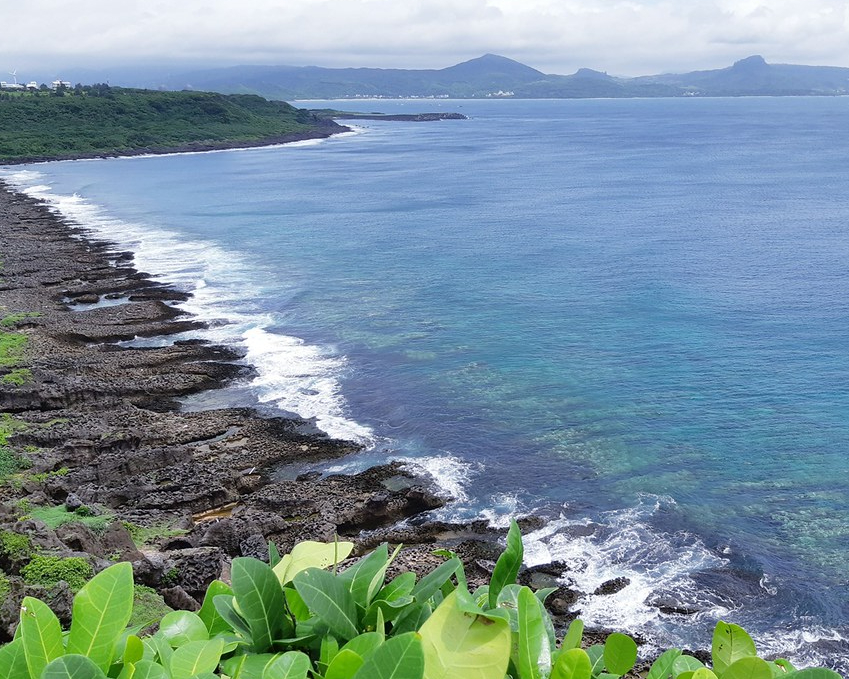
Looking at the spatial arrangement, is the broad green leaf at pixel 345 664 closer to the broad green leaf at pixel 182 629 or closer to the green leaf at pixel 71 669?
the green leaf at pixel 71 669

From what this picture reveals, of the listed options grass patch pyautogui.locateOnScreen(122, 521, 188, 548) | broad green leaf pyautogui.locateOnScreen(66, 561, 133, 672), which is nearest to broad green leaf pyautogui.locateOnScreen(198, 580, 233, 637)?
broad green leaf pyautogui.locateOnScreen(66, 561, 133, 672)

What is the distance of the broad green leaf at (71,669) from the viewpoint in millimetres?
2604

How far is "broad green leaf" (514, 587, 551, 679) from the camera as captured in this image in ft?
9.93

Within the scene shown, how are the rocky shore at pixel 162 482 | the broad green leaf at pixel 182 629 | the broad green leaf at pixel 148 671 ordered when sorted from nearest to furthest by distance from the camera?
1. the broad green leaf at pixel 148 671
2. the broad green leaf at pixel 182 629
3. the rocky shore at pixel 162 482

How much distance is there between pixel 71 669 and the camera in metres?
2.62

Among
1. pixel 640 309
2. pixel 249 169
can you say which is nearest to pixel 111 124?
pixel 249 169

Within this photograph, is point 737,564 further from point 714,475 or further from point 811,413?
point 811,413

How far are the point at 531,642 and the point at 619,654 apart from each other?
2.37ft

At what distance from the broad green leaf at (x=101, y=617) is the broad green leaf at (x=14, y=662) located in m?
0.16

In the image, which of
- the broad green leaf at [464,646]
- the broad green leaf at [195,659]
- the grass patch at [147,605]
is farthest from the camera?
the grass patch at [147,605]

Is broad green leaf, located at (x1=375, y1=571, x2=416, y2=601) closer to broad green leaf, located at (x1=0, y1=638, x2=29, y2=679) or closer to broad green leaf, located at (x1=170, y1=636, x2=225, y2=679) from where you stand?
broad green leaf, located at (x1=170, y1=636, x2=225, y2=679)

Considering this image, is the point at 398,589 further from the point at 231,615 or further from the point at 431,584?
the point at 231,615

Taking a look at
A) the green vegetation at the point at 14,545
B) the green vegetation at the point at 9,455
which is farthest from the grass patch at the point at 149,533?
the green vegetation at the point at 9,455

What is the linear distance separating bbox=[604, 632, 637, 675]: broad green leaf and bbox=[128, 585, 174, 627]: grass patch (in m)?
13.7
